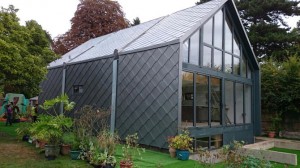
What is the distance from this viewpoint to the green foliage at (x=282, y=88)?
41.7 ft

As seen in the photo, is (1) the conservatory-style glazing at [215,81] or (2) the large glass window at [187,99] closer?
(2) the large glass window at [187,99]

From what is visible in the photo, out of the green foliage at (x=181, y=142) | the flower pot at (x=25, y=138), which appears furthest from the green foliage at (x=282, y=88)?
the flower pot at (x=25, y=138)

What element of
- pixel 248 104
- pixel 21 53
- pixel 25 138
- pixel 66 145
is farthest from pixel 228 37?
pixel 25 138

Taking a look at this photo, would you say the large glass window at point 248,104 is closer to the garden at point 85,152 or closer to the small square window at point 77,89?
the garden at point 85,152

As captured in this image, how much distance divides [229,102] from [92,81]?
18.9ft

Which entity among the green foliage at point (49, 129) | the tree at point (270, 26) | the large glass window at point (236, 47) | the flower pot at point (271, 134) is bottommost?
the flower pot at point (271, 134)

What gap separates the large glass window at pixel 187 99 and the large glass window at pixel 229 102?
7.84 feet

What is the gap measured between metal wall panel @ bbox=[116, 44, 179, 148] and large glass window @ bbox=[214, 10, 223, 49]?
281cm

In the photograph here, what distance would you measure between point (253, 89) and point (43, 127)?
954 cm

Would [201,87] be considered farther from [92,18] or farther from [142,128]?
[92,18]

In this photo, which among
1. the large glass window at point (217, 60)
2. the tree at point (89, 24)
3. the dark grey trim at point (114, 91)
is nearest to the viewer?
the dark grey trim at point (114, 91)

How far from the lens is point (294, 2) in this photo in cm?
1975

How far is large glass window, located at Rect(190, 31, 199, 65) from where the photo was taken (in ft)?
28.5

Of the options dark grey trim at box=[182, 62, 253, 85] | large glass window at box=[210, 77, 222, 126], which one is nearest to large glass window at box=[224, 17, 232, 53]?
dark grey trim at box=[182, 62, 253, 85]
